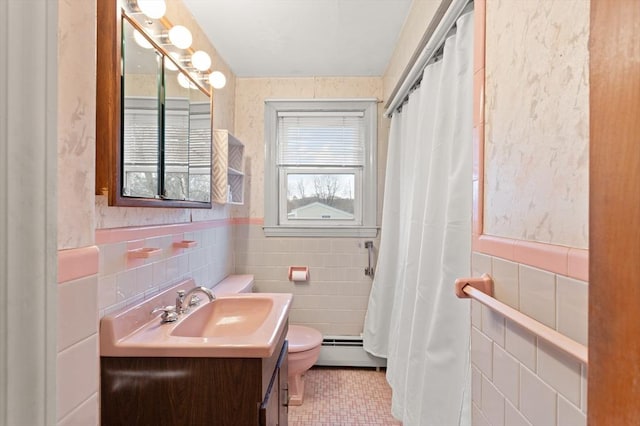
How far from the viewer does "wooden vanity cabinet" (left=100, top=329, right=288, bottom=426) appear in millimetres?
1021

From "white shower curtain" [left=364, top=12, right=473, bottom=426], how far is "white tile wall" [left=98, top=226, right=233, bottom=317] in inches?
45.0

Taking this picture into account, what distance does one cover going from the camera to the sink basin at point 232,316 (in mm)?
1456

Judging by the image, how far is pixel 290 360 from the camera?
1.91m

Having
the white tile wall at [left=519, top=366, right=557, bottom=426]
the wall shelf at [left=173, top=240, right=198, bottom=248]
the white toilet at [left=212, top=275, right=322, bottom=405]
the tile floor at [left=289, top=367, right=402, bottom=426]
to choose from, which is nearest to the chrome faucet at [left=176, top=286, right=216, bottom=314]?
the wall shelf at [left=173, top=240, right=198, bottom=248]

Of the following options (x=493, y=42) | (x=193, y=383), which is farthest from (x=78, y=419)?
(x=493, y=42)

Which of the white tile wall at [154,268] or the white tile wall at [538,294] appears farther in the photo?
the white tile wall at [154,268]

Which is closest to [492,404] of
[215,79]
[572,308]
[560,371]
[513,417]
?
[513,417]

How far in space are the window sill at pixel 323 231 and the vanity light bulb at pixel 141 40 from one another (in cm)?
156

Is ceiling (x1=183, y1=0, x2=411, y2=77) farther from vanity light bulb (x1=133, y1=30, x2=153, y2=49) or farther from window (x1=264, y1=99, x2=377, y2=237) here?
vanity light bulb (x1=133, y1=30, x2=153, y2=49)

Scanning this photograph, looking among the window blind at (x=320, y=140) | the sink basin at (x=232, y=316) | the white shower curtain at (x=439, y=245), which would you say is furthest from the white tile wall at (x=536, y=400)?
the window blind at (x=320, y=140)

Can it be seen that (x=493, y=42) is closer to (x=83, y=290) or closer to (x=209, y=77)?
(x=83, y=290)

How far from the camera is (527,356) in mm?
716

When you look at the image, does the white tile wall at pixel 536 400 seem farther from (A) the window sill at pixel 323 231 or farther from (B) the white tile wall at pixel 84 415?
(A) the window sill at pixel 323 231

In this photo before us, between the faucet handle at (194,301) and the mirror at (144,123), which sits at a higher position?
the mirror at (144,123)
